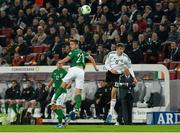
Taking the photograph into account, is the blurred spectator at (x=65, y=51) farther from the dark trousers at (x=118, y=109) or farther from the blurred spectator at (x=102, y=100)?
the dark trousers at (x=118, y=109)

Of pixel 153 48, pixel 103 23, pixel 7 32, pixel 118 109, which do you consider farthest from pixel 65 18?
pixel 118 109

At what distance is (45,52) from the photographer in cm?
2664

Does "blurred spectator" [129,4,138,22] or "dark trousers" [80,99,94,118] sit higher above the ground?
"blurred spectator" [129,4,138,22]

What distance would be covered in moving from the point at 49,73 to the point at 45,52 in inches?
73.2

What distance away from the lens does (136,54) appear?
79.4 feet

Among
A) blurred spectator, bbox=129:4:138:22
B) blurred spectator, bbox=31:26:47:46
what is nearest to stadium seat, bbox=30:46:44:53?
blurred spectator, bbox=31:26:47:46

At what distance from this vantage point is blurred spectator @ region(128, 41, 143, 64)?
2405cm

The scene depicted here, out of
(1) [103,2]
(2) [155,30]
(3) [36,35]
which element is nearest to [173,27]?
(2) [155,30]

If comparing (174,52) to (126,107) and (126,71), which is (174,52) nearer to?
(126,71)

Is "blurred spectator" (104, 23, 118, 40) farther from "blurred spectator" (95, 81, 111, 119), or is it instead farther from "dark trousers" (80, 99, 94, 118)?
"dark trousers" (80, 99, 94, 118)

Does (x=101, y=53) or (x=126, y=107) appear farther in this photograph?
(x=101, y=53)

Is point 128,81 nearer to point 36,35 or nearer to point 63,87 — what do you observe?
point 63,87

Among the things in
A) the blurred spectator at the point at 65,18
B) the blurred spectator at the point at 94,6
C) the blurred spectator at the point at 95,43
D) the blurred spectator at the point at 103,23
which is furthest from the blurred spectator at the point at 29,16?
the blurred spectator at the point at 95,43

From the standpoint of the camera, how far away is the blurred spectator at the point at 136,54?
2405 cm
